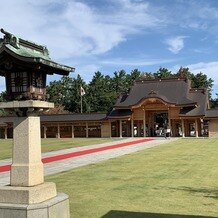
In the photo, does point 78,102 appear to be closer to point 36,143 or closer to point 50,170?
point 50,170

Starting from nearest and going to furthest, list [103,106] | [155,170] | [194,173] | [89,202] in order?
1. [89,202]
2. [194,173]
3. [155,170]
4. [103,106]

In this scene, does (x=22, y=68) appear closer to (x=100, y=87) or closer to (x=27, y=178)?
(x=27, y=178)

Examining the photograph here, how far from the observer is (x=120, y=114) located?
44500mm

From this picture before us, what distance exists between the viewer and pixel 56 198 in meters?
8.34

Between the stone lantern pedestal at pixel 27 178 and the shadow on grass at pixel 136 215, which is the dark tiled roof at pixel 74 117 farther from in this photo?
the stone lantern pedestal at pixel 27 178

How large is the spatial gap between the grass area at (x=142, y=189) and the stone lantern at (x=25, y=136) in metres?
1.50

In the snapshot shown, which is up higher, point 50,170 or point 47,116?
point 47,116

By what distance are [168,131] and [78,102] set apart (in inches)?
1346

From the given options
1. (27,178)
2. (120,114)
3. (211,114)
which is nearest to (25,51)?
(27,178)

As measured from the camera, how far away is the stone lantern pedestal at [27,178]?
776 cm

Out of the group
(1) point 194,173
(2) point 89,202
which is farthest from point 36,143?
(1) point 194,173

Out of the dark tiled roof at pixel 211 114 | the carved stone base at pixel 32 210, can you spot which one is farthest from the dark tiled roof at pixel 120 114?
the carved stone base at pixel 32 210

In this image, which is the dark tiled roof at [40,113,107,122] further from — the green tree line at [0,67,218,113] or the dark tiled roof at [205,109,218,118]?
the green tree line at [0,67,218,113]

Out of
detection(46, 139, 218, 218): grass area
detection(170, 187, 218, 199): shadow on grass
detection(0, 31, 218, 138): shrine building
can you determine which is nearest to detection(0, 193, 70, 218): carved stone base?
detection(46, 139, 218, 218): grass area
